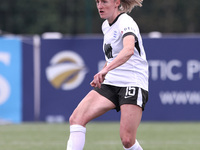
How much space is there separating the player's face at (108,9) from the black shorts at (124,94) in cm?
69

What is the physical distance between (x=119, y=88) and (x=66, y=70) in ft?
23.2

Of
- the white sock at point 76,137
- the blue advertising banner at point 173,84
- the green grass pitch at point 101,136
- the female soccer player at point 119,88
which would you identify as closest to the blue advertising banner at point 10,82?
the green grass pitch at point 101,136

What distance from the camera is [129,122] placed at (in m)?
6.18

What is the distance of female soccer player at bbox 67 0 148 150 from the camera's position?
618 centimetres

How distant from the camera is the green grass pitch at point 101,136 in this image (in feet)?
30.6

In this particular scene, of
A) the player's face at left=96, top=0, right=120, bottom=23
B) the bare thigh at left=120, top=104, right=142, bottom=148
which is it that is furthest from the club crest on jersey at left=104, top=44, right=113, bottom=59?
the bare thigh at left=120, top=104, right=142, bottom=148

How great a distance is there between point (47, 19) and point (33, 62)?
16.2 meters

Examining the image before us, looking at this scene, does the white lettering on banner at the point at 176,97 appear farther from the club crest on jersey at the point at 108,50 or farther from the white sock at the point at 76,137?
the white sock at the point at 76,137

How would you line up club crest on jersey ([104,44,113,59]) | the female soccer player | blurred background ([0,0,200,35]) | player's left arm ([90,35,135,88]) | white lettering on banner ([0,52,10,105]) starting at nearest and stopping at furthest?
player's left arm ([90,35,135,88]) < the female soccer player < club crest on jersey ([104,44,113,59]) < white lettering on banner ([0,52,10,105]) < blurred background ([0,0,200,35])

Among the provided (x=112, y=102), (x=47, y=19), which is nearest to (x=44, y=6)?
(x=47, y=19)

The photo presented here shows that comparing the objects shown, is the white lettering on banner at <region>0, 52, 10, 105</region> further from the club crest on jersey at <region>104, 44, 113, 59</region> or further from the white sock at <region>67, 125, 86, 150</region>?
the white sock at <region>67, 125, 86, 150</region>

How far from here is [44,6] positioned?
3086 centimetres

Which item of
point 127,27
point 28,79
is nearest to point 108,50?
point 127,27

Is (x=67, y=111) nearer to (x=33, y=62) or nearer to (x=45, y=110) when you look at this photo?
(x=45, y=110)
